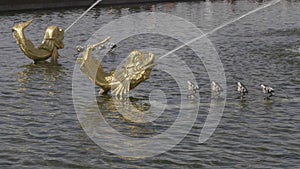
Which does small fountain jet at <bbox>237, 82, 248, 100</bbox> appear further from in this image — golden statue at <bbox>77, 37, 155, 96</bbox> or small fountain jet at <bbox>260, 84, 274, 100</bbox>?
golden statue at <bbox>77, 37, 155, 96</bbox>

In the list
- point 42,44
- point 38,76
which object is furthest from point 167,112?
point 42,44

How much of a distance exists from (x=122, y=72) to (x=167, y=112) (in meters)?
2.82

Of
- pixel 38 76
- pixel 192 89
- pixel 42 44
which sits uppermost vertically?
pixel 42 44

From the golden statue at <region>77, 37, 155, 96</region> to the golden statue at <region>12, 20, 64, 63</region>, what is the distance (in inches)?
296

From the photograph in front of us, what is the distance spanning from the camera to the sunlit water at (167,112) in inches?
651

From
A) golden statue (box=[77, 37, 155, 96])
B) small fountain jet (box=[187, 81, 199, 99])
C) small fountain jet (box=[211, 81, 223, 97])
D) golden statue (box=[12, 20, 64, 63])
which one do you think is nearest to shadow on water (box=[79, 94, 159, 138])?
golden statue (box=[77, 37, 155, 96])

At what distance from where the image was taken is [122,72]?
23.0 metres

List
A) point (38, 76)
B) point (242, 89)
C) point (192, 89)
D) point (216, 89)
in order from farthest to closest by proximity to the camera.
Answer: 1. point (38, 76)
2. point (192, 89)
3. point (216, 89)
4. point (242, 89)

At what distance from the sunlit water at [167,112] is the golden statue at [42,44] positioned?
609mm

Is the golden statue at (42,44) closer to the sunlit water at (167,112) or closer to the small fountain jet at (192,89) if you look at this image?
the sunlit water at (167,112)

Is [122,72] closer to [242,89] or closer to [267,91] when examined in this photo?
[242,89]

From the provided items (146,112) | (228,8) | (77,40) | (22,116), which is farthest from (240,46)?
(228,8)

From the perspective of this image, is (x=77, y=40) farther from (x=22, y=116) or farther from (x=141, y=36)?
(x=22, y=116)

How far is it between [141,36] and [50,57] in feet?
35.4
